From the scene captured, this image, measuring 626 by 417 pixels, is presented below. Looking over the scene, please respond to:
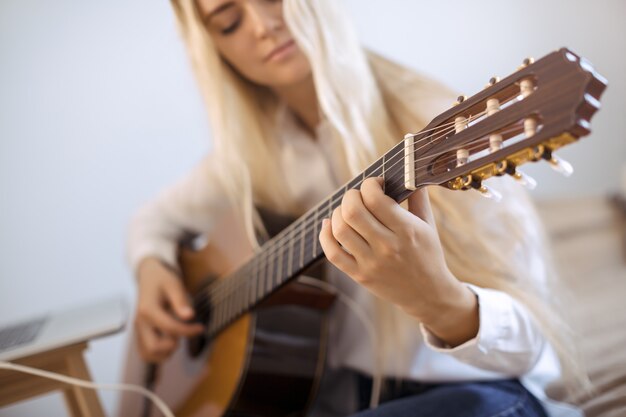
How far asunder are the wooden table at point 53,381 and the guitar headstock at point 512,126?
537mm

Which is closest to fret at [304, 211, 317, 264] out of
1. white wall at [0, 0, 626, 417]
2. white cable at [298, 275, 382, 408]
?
white cable at [298, 275, 382, 408]

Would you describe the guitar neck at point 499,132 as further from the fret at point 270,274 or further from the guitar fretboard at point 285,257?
the fret at point 270,274

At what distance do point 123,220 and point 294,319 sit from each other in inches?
28.7

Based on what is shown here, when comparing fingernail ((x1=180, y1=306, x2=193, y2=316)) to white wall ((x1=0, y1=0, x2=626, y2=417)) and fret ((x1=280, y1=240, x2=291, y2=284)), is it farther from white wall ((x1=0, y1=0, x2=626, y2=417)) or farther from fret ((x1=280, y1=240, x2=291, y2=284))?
white wall ((x1=0, y1=0, x2=626, y2=417))

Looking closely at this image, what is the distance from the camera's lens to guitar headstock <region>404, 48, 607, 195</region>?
16.0 inches

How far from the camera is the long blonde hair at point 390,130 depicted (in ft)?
2.49

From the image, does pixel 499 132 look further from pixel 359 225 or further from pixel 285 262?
pixel 285 262

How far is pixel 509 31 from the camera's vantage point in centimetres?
150

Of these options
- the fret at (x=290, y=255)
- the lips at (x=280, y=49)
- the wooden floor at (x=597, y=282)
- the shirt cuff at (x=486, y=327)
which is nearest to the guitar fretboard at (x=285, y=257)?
the fret at (x=290, y=255)

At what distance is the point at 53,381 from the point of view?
0.80 m

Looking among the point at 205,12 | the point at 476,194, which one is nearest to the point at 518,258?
the point at 476,194

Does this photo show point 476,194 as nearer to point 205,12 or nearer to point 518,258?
point 518,258

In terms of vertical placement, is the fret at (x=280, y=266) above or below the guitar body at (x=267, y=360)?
above

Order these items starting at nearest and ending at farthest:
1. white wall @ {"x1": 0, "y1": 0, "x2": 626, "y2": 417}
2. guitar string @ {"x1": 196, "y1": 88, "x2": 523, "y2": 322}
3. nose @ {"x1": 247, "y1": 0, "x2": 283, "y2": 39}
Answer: guitar string @ {"x1": 196, "y1": 88, "x2": 523, "y2": 322} → nose @ {"x1": 247, "y1": 0, "x2": 283, "y2": 39} → white wall @ {"x1": 0, "y1": 0, "x2": 626, "y2": 417}
